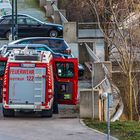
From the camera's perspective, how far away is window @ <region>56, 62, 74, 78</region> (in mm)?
22297

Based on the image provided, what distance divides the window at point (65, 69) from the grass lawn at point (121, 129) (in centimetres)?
212

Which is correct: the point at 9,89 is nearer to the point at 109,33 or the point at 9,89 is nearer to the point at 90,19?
the point at 109,33

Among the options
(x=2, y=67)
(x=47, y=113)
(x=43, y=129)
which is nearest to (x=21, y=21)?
(x=2, y=67)

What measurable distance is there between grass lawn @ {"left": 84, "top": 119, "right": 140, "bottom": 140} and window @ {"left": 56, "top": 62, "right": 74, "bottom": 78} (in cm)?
212

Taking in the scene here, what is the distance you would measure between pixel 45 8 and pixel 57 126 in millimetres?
32405

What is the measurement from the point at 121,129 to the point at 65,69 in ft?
13.2

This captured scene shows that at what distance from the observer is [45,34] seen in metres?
40.1

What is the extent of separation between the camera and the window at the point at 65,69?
22297 mm

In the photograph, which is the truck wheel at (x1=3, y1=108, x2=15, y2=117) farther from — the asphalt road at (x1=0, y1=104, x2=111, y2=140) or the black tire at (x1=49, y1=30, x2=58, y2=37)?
the black tire at (x1=49, y1=30, x2=58, y2=37)

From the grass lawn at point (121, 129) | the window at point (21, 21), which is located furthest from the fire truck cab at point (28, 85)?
the window at point (21, 21)

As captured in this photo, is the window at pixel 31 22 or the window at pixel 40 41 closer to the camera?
the window at pixel 40 41

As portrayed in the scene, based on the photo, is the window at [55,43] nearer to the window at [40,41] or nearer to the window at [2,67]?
the window at [40,41]

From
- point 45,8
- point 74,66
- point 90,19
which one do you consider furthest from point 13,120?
point 45,8

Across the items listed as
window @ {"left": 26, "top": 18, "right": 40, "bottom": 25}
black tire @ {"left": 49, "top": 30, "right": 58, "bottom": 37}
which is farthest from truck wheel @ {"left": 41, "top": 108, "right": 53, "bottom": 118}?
window @ {"left": 26, "top": 18, "right": 40, "bottom": 25}
